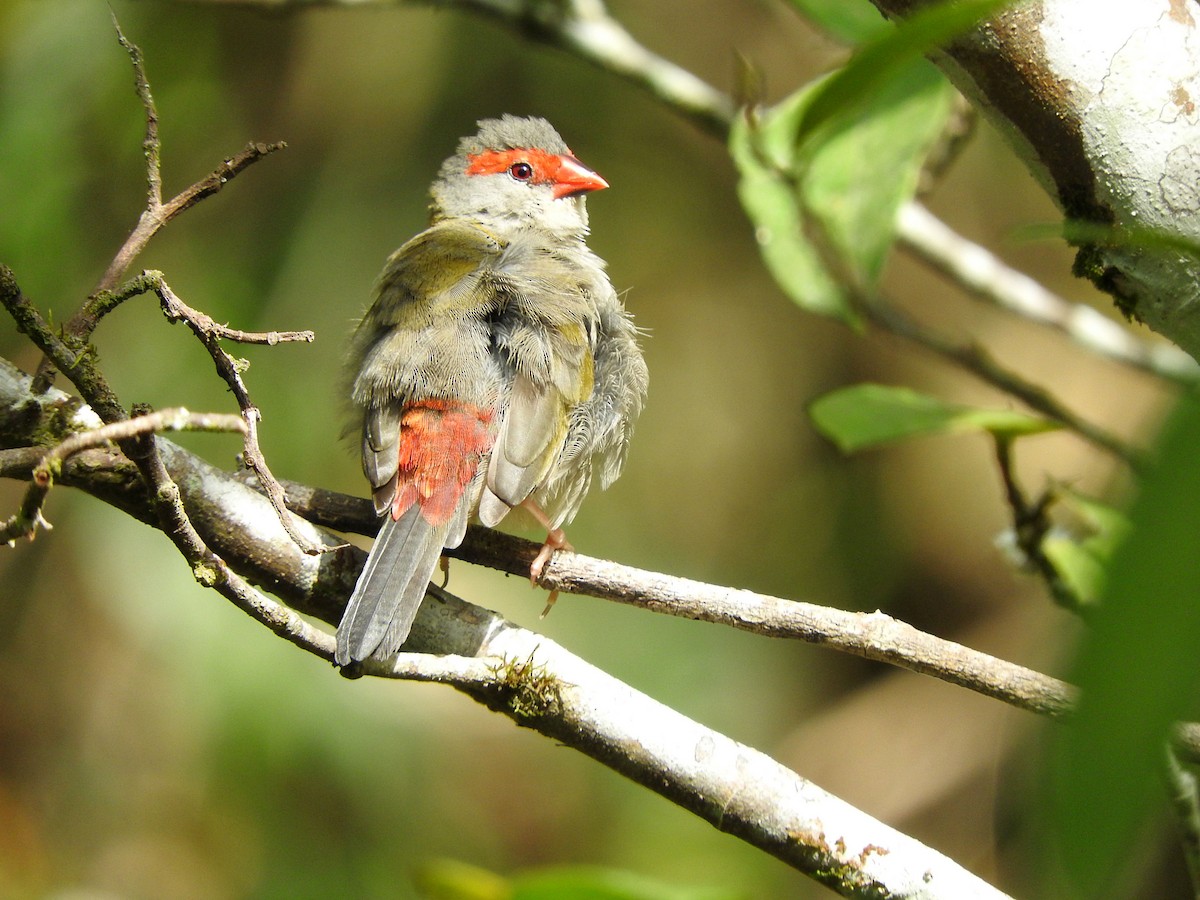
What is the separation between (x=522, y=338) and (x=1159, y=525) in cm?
238

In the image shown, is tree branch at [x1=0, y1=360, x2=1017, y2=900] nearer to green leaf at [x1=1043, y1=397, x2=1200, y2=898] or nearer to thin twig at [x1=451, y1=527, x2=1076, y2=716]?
thin twig at [x1=451, y1=527, x2=1076, y2=716]

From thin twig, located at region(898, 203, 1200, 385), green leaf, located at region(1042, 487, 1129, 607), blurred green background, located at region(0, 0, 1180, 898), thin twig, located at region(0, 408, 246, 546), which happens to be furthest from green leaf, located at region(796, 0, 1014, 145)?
blurred green background, located at region(0, 0, 1180, 898)

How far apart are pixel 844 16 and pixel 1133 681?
2744 mm

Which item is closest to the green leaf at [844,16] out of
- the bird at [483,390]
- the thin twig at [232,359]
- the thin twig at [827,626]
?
the bird at [483,390]

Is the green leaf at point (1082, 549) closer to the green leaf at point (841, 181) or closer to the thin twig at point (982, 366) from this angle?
the thin twig at point (982, 366)

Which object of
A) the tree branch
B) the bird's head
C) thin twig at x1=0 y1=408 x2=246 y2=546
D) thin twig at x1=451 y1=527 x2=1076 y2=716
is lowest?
the tree branch

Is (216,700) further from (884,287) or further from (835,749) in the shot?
(884,287)

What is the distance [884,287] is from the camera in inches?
256

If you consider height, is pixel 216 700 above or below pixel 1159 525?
below

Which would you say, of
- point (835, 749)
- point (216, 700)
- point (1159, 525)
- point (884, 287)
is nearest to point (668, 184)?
point (884, 287)

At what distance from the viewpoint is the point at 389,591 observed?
81.4 inches

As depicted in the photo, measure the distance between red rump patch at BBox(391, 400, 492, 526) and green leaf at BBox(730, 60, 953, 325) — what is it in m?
0.85

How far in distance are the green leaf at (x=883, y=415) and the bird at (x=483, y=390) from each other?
2.05 ft

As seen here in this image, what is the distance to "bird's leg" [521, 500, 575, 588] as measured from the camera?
228 cm
